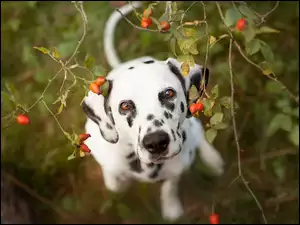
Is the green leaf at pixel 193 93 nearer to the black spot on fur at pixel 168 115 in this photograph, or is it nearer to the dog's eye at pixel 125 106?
the black spot on fur at pixel 168 115

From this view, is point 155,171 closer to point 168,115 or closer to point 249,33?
point 168,115

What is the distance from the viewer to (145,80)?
1.55 m

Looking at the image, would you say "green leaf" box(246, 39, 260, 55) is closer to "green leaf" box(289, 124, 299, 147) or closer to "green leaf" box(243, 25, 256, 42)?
"green leaf" box(243, 25, 256, 42)

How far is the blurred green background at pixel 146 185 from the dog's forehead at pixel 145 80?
2.71 feet

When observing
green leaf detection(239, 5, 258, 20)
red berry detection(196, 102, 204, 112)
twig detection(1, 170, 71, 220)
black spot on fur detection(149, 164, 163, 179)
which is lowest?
twig detection(1, 170, 71, 220)

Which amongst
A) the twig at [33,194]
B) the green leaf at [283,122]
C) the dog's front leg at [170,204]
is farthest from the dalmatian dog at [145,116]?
the twig at [33,194]

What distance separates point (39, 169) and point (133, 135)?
1.05 meters

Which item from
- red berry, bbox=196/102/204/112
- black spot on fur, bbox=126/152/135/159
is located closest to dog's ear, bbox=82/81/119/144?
black spot on fur, bbox=126/152/135/159

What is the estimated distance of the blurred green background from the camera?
242 cm

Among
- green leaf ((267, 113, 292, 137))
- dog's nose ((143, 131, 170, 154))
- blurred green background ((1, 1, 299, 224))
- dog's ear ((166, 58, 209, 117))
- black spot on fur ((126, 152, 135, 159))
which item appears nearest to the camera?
dog's nose ((143, 131, 170, 154))

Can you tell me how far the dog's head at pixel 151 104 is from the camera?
1.52 meters

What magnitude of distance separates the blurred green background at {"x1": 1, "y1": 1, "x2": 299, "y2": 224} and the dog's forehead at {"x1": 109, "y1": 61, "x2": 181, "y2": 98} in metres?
0.83

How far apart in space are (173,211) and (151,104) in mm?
957

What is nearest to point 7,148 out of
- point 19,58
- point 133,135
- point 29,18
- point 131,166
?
point 19,58
